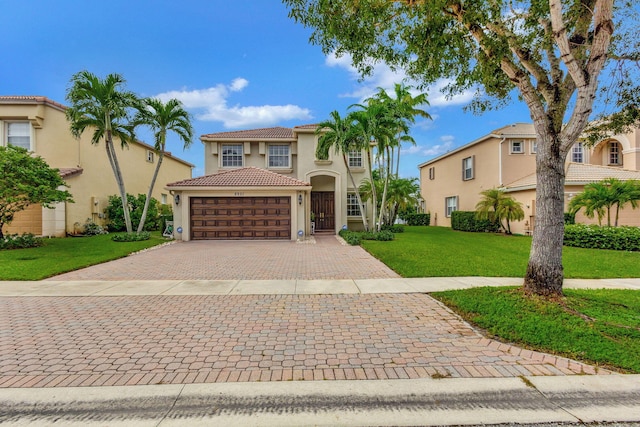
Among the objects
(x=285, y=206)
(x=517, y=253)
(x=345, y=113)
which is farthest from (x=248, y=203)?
(x=517, y=253)

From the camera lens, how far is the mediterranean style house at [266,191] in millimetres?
16141

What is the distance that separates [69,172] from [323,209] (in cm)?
1455

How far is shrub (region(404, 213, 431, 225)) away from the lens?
96.5ft

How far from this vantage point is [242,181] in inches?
648

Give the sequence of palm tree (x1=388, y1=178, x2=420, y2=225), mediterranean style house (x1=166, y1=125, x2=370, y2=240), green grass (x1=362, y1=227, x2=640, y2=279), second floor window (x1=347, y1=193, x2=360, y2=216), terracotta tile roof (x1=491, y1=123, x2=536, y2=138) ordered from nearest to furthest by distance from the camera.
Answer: green grass (x1=362, y1=227, x2=640, y2=279)
mediterranean style house (x1=166, y1=125, x2=370, y2=240)
terracotta tile roof (x1=491, y1=123, x2=536, y2=138)
palm tree (x1=388, y1=178, x2=420, y2=225)
second floor window (x1=347, y1=193, x2=360, y2=216)

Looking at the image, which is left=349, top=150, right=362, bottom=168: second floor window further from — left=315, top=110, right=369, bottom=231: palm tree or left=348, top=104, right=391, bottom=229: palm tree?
left=348, top=104, right=391, bottom=229: palm tree

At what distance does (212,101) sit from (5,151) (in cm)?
1504

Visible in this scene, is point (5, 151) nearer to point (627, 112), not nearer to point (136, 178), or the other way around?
point (136, 178)

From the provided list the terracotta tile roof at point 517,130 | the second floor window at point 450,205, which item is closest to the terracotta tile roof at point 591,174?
the terracotta tile roof at point 517,130

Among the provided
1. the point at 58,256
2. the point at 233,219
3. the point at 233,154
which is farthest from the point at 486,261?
the point at 233,154

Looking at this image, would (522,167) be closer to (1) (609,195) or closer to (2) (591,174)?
(2) (591,174)

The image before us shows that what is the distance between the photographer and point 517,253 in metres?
11.5

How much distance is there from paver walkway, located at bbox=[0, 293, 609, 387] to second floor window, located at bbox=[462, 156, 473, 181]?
19.6 meters

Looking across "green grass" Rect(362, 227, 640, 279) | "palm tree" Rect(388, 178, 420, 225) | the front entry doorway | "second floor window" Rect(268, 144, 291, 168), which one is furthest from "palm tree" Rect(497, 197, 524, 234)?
"second floor window" Rect(268, 144, 291, 168)
